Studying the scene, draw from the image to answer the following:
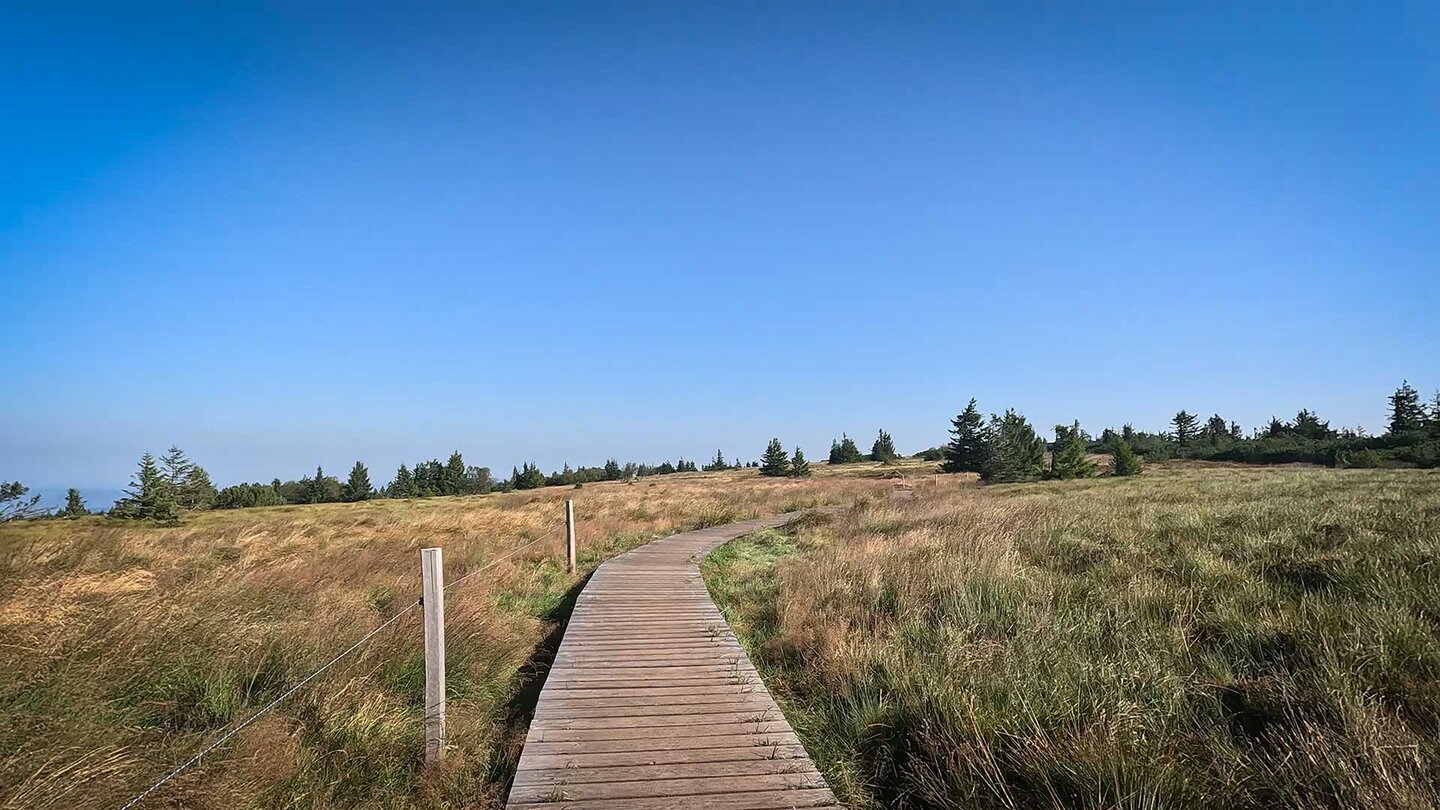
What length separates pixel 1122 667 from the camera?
5.63 metres

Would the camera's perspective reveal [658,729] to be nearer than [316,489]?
Yes

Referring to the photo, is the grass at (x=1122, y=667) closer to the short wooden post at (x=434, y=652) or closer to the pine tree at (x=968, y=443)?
the short wooden post at (x=434, y=652)

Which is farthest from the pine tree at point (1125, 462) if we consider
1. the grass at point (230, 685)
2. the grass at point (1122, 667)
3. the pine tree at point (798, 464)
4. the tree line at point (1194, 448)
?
the grass at point (230, 685)

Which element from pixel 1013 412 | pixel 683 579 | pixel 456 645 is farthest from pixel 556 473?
pixel 456 645

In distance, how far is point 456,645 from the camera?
705cm

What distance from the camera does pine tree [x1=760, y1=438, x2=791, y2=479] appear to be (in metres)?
68.4

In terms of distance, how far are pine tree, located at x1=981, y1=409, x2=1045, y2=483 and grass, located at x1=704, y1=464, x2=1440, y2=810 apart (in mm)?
37611

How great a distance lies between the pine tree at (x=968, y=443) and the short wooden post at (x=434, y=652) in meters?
58.1

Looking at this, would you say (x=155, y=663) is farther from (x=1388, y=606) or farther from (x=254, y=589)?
(x=1388, y=606)

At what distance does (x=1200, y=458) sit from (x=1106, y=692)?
78523 mm

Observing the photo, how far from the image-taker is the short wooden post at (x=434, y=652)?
4.99 metres

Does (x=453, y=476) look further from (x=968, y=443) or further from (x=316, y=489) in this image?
(x=968, y=443)

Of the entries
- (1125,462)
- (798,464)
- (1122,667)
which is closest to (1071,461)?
(1125,462)

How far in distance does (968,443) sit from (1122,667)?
59182 millimetres
